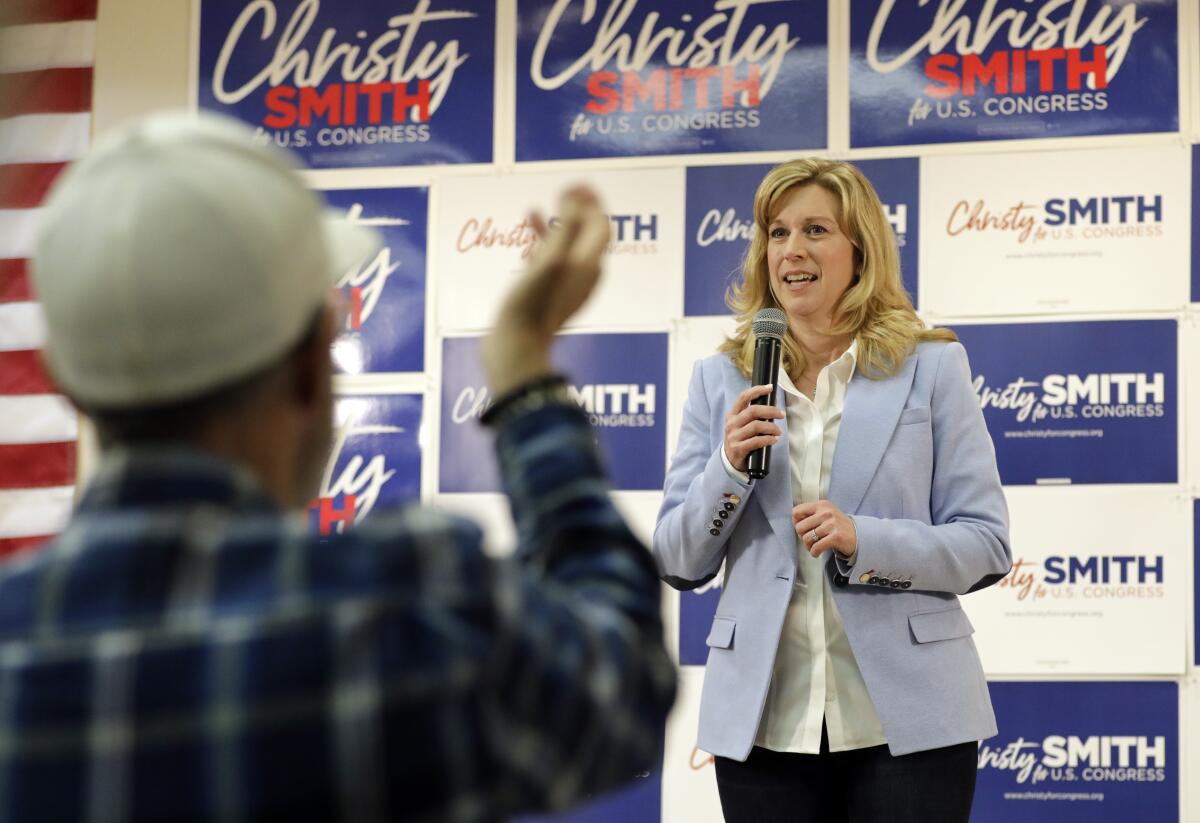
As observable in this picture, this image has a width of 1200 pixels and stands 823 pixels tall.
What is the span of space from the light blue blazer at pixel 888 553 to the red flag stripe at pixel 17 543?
2744 mm

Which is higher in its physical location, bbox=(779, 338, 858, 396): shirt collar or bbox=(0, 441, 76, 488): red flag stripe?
bbox=(779, 338, 858, 396): shirt collar

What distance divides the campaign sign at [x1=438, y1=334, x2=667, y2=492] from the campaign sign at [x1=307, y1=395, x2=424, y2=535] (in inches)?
3.9

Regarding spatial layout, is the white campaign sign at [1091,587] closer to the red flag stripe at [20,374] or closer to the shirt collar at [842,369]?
the shirt collar at [842,369]

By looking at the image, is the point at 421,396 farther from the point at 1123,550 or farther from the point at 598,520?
the point at 598,520

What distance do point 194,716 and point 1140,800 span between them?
3.78m


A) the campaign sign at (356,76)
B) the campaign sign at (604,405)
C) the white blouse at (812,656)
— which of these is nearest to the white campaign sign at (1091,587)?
the campaign sign at (604,405)

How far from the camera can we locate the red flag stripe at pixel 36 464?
465cm

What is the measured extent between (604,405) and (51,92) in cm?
207

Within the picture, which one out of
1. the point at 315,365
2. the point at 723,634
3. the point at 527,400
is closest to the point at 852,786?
the point at 723,634

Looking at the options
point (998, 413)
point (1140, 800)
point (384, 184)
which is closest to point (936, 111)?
point (998, 413)

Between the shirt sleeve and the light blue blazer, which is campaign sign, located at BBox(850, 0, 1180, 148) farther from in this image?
the shirt sleeve

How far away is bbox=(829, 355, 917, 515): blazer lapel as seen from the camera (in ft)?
8.20

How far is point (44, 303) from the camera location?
77 cm

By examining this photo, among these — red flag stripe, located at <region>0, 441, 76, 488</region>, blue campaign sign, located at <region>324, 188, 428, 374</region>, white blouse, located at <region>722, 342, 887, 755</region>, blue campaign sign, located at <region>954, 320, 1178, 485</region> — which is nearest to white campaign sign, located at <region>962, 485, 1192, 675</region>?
blue campaign sign, located at <region>954, 320, 1178, 485</region>
